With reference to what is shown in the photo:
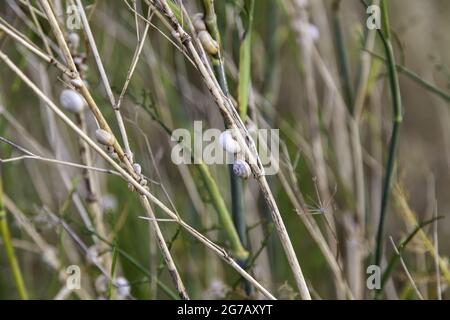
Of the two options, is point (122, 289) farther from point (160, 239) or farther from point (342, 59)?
point (342, 59)

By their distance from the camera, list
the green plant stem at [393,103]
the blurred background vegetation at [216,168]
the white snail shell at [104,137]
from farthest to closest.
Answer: the blurred background vegetation at [216,168]
the green plant stem at [393,103]
the white snail shell at [104,137]

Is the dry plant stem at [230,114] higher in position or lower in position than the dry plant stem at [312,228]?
higher

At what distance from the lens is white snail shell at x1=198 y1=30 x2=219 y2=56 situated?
0.71 m

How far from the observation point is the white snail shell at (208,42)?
715 millimetres

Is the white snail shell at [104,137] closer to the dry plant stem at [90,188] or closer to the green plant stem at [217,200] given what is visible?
the green plant stem at [217,200]

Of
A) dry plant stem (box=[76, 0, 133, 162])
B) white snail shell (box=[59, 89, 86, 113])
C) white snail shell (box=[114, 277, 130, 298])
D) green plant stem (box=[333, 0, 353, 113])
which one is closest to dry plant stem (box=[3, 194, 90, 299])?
white snail shell (box=[114, 277, 130, 298])

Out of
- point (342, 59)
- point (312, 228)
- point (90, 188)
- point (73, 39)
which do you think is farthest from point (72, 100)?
point (342, 59)

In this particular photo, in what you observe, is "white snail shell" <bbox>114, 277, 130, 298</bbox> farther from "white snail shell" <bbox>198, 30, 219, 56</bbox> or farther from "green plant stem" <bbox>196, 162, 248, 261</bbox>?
"white snail shell" <bbox>198, 30, 219, 56</bbox>

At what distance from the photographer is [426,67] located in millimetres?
1931

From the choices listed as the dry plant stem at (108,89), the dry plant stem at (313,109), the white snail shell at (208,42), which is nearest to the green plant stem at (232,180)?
the white snail shell at (208,42)

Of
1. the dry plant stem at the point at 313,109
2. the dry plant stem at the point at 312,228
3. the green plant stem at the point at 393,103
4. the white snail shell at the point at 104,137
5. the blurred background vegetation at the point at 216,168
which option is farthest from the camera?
the dry plant stem at the point at 313,109

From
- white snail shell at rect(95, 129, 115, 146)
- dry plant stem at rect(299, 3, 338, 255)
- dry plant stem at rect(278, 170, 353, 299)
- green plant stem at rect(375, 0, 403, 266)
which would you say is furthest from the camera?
dry plant stem at rect(299, 3, 338, 255)
